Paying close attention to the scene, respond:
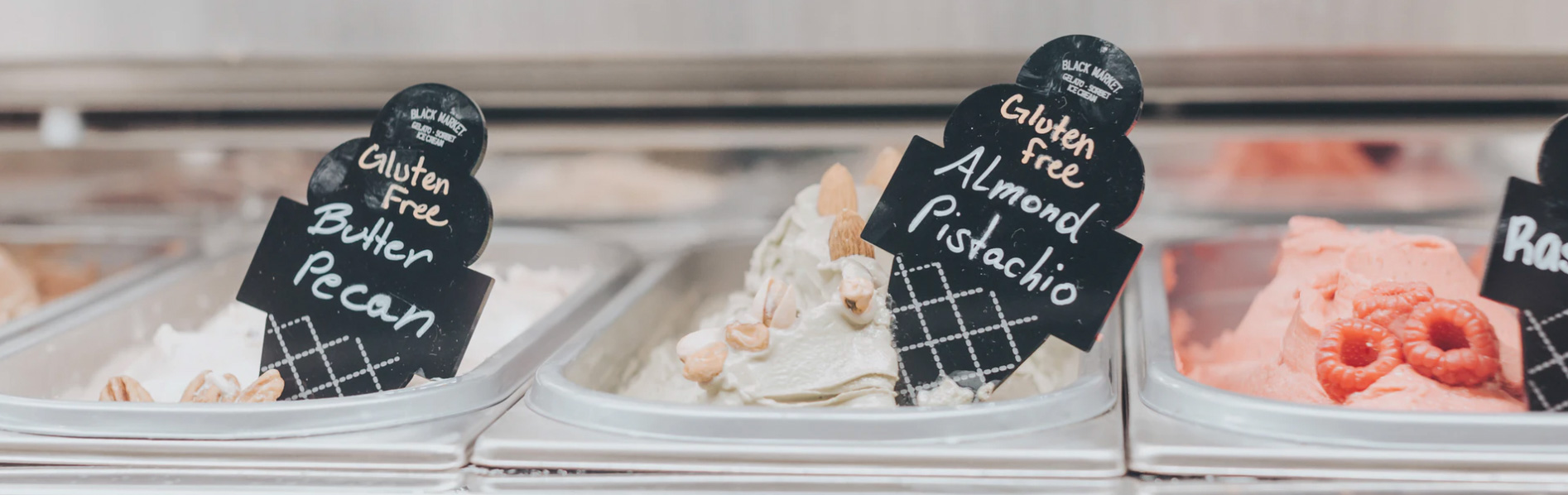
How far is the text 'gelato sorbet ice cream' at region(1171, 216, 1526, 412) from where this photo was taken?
0.95 m

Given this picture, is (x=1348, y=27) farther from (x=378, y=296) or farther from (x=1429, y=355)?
(x=378, y=296)

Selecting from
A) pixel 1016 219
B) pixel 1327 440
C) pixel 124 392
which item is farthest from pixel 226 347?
pixel 1327 440

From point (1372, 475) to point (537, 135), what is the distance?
1230mm

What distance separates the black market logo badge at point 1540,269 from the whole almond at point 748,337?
2.06ft

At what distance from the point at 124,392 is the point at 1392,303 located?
1.17 m

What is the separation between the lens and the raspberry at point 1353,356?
38.0 inches

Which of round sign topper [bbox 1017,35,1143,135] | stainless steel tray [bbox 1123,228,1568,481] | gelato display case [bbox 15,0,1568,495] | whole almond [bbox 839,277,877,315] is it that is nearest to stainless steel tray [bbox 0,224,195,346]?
gelato display case [bbox 15,0,1568,495]

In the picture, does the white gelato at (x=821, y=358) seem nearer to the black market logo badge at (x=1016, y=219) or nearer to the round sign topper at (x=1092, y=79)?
the black market logo badge at (x=1016, y=219)

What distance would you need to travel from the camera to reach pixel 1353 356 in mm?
1001

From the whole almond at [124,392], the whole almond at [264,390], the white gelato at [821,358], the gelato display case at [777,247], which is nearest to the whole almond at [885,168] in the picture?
the gelato display case at [777,247]

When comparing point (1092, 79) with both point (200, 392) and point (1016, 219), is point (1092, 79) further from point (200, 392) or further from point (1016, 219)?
point (200, 392)

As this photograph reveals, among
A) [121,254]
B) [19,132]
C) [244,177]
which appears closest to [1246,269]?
[244,177]

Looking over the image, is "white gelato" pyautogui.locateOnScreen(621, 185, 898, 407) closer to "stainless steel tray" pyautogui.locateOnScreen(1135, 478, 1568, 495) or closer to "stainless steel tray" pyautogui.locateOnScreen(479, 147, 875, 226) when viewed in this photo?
"stainless steel tray" pyautogui.locateOnScreen(1135, 478, 1568, 495)

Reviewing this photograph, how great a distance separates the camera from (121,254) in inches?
68.1
